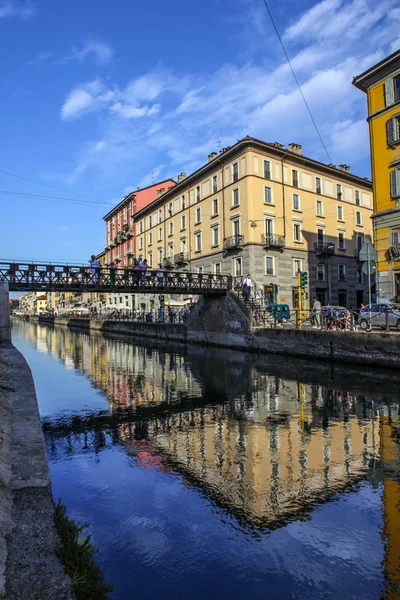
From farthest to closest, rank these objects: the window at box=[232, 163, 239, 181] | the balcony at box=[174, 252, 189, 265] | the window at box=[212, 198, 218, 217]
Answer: the balcony at box=[174, 252, 189, 265] → the window at box=[212, 198, 218, 217] → the window at box=[232, 163, 239, 181]

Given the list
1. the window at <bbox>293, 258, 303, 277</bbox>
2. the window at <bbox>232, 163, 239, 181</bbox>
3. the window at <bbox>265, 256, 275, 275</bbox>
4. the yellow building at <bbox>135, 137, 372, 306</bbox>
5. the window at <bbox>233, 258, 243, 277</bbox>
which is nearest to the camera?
the yellow building at <bbox>135, 137, 372, 306</bbox>

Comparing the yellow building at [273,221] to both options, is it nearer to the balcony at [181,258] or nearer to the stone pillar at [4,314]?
the balcony at [181,258]

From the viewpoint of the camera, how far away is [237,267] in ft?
114

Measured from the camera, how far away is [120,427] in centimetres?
973

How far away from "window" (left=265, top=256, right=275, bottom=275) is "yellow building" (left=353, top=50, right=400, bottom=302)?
10318mm

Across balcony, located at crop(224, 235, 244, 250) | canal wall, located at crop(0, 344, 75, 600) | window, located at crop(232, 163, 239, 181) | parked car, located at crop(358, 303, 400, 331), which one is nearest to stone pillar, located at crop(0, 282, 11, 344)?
canal wall, located at crop(0, 344, 75, 600)

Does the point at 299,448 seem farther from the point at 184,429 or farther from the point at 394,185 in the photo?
the point at 394,185

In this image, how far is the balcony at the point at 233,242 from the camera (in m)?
33.7

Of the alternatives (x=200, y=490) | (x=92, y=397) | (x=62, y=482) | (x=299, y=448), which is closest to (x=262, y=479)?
(x=200, y=490)

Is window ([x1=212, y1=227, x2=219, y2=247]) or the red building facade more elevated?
the red building facade

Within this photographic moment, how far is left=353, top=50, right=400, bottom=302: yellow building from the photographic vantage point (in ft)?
77.0

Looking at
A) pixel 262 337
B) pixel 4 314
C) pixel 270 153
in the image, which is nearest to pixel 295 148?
pixel 270 153

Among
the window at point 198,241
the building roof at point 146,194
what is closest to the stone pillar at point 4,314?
the window at point 198,241

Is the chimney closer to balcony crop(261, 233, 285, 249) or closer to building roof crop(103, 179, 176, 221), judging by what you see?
balcony crop(261, 233, 285, 249)
